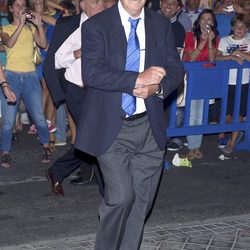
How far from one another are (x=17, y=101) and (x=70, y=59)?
2.05 metres

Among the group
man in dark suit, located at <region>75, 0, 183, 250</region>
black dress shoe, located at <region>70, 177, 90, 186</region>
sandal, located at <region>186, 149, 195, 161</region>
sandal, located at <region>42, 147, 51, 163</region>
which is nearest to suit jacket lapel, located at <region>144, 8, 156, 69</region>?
man in dark suit, located at <region>75, 0, 183, 250</region>

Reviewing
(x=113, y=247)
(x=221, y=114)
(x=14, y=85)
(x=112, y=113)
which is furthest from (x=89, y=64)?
(x=221, y=114)

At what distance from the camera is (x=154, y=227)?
721 cm

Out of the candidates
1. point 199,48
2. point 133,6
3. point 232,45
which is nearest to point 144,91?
point 133,6

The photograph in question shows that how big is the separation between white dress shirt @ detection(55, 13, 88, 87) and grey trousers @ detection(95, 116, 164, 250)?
1.79 meters

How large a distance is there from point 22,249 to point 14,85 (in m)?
3.19

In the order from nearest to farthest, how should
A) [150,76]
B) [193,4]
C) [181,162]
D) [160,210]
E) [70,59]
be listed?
[150,76] < [70,59] < [160,210] < [181,162] < [193,4]

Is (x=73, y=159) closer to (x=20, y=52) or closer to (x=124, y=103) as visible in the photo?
(x=20, y=52)

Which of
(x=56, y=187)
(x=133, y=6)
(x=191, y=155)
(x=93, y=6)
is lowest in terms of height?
(x=191, y=155)

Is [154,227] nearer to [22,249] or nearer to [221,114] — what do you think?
[22,249]

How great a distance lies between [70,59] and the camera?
294 inches

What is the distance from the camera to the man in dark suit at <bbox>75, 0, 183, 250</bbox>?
5578mm

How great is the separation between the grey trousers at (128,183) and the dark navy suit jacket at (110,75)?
0.25 feet

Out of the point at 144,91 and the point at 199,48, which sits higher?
the point at 144,91
